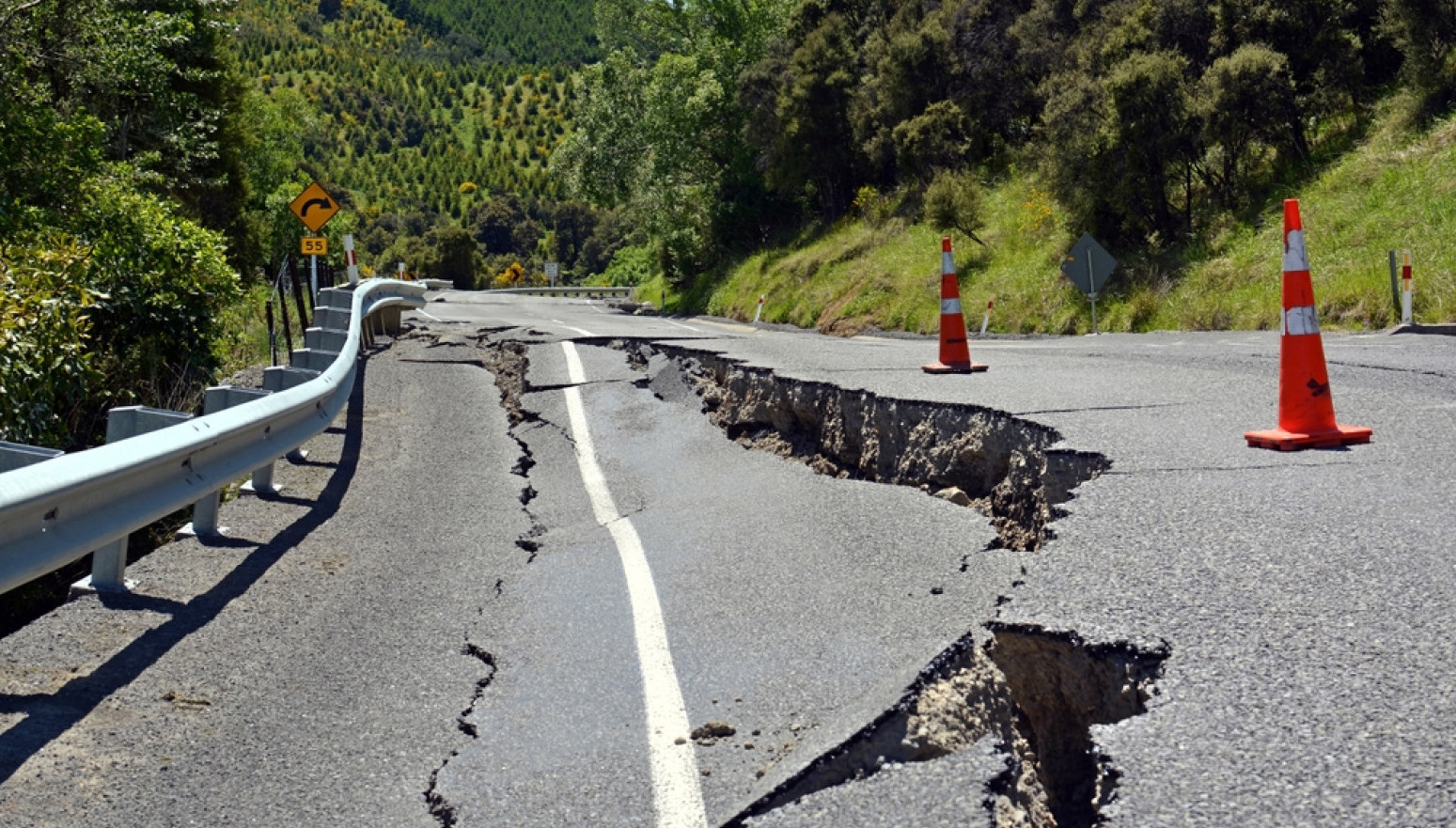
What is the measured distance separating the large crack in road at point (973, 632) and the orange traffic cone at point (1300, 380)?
3.64ft

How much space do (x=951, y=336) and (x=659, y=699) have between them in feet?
22.9

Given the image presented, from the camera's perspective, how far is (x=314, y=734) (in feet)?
13.1

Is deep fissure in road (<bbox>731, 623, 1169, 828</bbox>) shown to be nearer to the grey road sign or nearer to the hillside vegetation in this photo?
the hillside vegetation

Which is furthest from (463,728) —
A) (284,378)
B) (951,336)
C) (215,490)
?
(951,336)

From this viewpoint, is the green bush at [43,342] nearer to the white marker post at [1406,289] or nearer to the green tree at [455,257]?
the white marker post at [1406,289]

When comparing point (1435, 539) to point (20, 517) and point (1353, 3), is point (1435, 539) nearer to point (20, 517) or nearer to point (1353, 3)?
point (20, 517)

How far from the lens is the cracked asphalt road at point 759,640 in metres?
3.09

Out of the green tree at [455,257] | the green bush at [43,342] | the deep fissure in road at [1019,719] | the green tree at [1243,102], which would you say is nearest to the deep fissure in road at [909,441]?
the deep fissure in road at [1019,719]

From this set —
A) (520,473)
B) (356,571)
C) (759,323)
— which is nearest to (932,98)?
(759,323)

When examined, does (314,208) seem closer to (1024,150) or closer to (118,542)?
(118,542)

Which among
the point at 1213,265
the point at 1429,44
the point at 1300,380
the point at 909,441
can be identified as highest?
the point at 1429,44

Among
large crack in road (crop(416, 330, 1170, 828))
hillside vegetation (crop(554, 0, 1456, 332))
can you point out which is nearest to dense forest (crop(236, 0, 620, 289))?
hillside vegetation (crop(554, 0, 1456, 332))

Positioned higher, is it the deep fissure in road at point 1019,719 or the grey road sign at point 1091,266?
the grey road sign at point 1091,266

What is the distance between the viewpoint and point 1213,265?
22.2 metres
